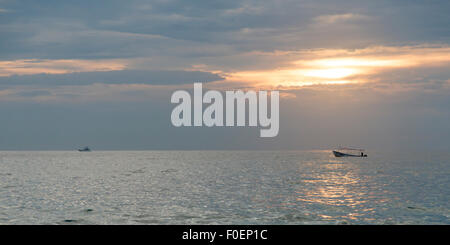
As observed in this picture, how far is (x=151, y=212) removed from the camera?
50.0 meters

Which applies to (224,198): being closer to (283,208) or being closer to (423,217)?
(283,208)

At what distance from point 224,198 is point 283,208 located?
1283cm

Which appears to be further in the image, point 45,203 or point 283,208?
point 45,203

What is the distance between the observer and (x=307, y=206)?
183 feet
